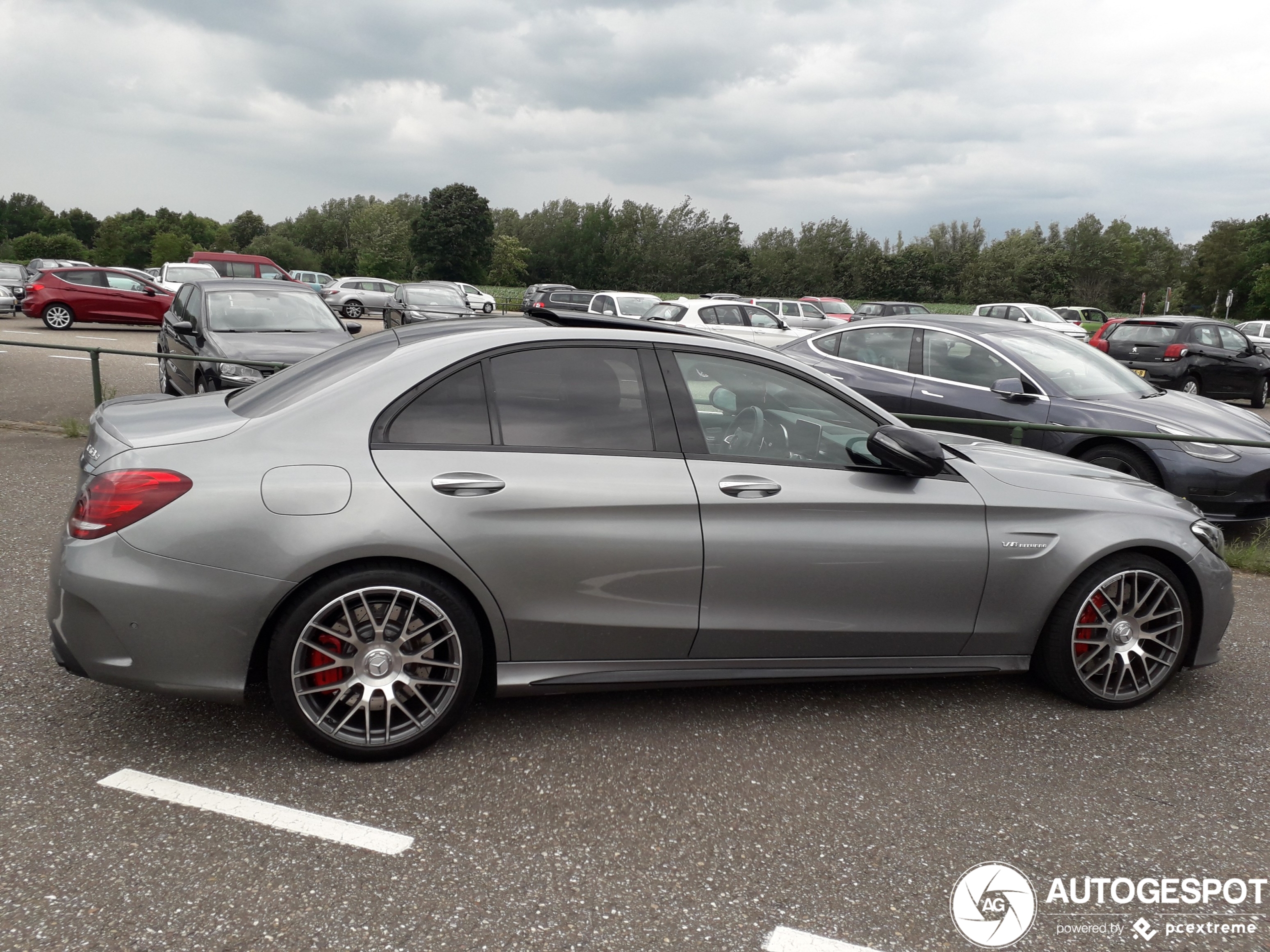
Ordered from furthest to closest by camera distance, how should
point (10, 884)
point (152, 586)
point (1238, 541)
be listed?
point (1238, 541), point (152, 586), point (10, 884)

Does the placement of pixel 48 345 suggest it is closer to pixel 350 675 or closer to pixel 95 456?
pixel 95 456

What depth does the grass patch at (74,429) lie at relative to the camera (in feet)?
31.0

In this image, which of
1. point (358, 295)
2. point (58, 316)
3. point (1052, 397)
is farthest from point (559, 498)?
point (358, 295)

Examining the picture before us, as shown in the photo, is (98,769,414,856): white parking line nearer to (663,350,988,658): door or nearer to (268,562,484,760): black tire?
(268,562,484,760): black tire

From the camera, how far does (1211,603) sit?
4160 mm

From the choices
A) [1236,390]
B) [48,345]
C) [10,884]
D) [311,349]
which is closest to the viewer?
[10,884]

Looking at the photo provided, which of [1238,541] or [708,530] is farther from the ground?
[708,530]

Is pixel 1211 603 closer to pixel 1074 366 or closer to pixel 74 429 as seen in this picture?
pixel 1074 366

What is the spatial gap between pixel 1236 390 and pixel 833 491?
17.7 m

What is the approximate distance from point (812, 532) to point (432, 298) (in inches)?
1029

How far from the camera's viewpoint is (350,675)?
3.33m

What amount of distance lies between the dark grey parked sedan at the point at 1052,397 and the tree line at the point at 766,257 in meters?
82.3

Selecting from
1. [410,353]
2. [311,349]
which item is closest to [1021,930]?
[410,353]

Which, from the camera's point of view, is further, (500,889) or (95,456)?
(95,456)
